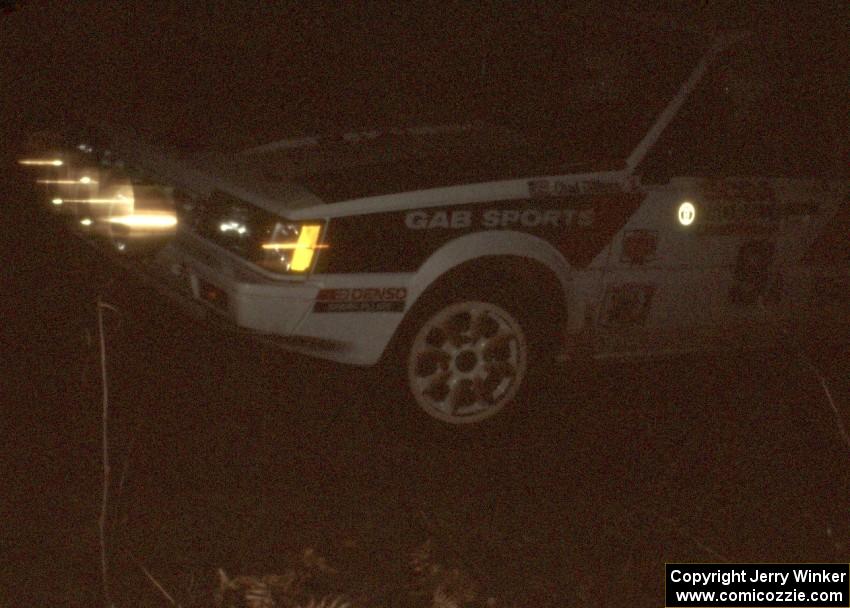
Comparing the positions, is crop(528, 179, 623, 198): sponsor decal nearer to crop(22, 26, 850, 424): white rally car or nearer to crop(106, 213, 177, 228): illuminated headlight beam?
crop(22, 26, 850, 424): white rally car

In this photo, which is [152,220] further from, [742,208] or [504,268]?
[742,208]

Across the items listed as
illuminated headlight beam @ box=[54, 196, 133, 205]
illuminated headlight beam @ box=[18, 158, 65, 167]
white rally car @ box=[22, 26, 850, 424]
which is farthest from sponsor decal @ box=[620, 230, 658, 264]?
illuminated headlight beam @ box=[18, 158, 65, 167]

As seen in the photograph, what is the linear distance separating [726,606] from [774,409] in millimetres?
2413

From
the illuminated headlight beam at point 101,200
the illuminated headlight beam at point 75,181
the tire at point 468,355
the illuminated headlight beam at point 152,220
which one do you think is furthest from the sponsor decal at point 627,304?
the illuminated headlight beam at point 75,181

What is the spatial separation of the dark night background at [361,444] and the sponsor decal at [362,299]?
315mm

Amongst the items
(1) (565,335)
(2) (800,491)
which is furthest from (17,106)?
(2) (800,491)

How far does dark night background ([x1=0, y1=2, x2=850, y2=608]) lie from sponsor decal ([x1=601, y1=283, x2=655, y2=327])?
0.51 meters

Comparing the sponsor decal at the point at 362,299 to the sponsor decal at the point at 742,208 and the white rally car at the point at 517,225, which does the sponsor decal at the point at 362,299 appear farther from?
the sponsor decal at the point at 742,208

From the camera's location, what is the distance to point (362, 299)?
198 inches

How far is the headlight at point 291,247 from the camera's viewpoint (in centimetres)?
490

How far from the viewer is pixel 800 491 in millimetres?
5180

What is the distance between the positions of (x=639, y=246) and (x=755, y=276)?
76 cm

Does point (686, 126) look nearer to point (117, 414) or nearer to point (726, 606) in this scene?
point (726, 606)

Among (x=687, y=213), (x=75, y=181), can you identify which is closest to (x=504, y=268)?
(x=687, y=213)
